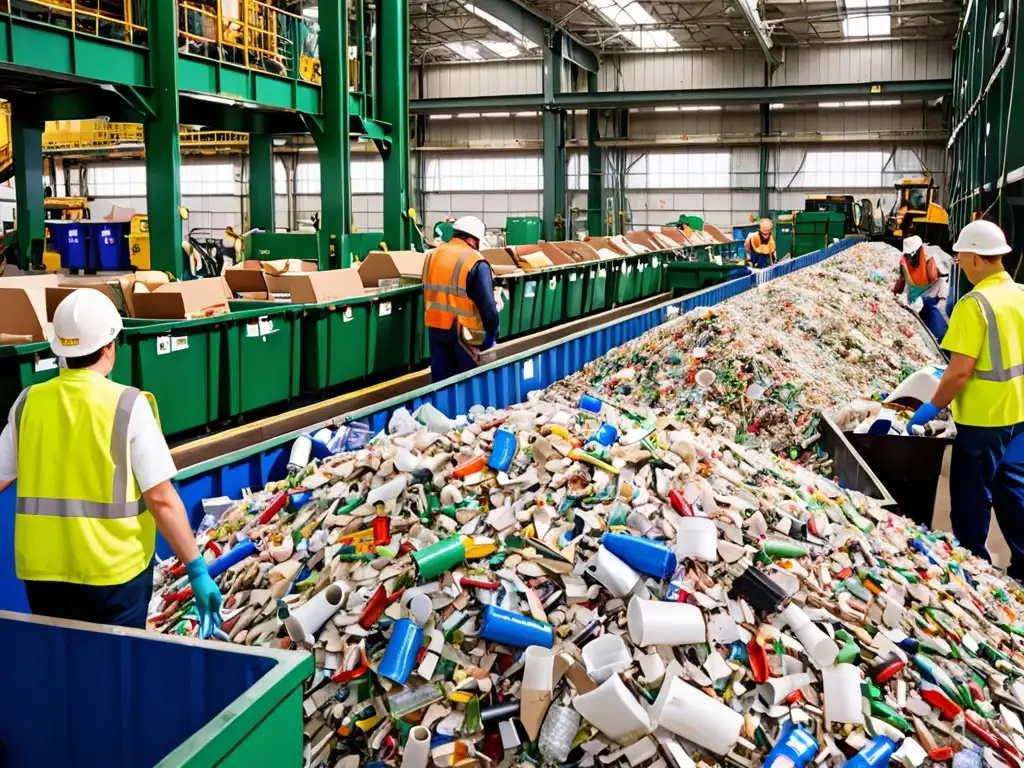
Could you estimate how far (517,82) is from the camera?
34.5 metres

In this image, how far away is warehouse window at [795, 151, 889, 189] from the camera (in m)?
31.5

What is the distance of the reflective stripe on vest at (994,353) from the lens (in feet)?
16.8

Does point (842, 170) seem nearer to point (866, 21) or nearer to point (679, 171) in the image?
point (866, 21)

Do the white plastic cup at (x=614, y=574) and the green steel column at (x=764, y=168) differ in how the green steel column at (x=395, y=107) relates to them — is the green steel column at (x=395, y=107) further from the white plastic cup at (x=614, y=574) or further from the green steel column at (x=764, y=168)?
the green steel column at (x=764, y=168)

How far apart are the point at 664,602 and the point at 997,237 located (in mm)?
3297

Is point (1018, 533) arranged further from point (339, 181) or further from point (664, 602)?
point (339, 181)

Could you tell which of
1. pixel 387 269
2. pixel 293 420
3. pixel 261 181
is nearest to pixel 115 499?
pixel 293 420

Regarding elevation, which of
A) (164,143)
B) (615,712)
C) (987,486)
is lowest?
(615,712)

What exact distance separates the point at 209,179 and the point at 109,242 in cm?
1333

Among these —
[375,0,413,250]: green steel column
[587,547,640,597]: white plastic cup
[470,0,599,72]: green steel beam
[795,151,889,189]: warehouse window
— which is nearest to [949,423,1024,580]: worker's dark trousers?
[587,547,640,597]: white plastic cup

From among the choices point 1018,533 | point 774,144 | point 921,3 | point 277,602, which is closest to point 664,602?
point 277,602

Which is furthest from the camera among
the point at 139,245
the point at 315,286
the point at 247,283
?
the point at 139,245

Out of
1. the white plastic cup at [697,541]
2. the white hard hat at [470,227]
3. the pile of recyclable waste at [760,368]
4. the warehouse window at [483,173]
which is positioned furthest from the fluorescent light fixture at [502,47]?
the white plastic cup at [697,541]

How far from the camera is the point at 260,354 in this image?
27.0 ft
